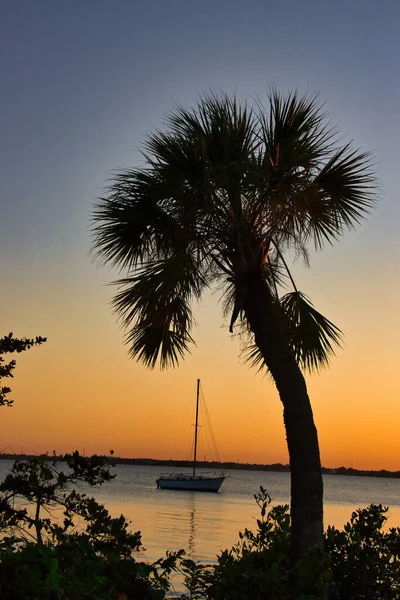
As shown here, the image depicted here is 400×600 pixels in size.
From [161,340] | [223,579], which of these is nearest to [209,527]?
[161,340]

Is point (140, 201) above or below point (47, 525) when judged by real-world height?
above

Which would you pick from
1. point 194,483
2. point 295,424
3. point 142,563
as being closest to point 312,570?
point 142,563

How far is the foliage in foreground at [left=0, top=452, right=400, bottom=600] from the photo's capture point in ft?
14.6

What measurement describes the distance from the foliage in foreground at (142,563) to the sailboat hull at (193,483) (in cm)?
7531

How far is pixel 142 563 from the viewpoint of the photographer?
16.8 ft

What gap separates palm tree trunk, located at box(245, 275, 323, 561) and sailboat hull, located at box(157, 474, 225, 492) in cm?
7545

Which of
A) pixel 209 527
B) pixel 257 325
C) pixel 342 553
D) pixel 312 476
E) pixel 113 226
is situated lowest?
pixel 209 527

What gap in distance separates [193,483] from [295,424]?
256ft

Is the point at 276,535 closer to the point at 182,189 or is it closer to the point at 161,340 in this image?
the point at 161,340

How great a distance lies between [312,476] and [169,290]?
2.61 metres

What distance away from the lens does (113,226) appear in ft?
30.8

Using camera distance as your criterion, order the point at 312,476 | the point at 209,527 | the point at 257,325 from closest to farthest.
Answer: the point at 312,476, the point at 257,325, the point at 209,527

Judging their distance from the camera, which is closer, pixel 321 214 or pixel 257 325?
pixel 257 325

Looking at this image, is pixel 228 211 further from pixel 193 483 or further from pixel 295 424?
pixel 193 483
